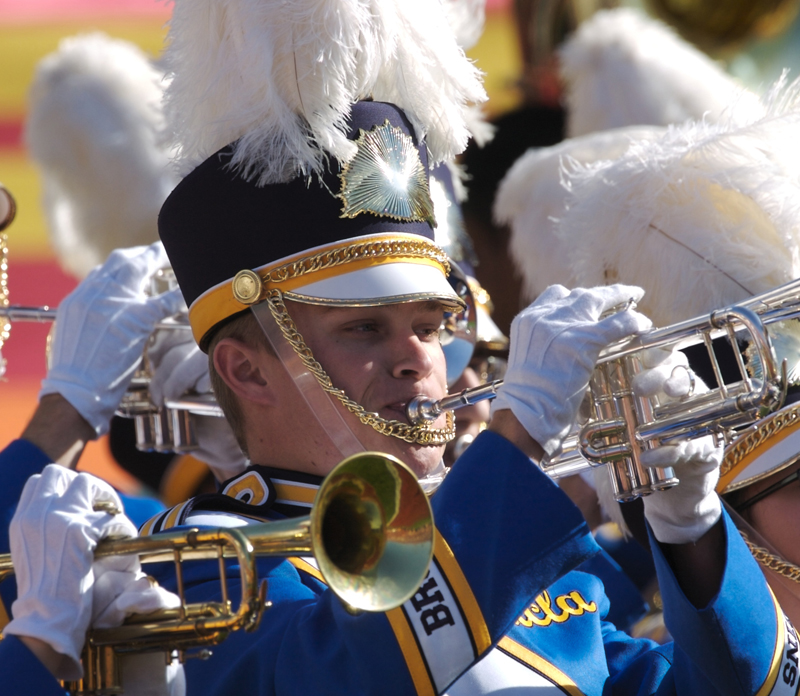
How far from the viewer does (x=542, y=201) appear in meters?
4.69

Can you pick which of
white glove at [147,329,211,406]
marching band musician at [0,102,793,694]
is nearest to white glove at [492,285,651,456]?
marching band musician at [0,102,793,694]

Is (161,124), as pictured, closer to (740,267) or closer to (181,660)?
(740,267)

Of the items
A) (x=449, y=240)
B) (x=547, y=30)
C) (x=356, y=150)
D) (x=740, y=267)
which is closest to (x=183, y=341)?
(x=449, y=240)

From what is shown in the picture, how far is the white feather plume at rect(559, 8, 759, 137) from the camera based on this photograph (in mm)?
5520

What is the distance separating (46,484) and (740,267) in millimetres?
1862

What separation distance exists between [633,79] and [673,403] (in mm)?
3515

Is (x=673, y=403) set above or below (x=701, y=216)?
below

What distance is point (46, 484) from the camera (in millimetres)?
2232

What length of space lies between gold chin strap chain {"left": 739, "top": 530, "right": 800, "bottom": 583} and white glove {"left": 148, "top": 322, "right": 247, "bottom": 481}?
59.8 inches

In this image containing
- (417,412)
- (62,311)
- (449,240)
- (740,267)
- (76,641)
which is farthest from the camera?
(449,240)

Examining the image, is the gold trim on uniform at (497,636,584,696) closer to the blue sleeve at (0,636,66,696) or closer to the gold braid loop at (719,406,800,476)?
the gold braid loop at (719,406,800,476)

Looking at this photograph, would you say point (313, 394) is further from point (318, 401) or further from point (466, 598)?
point (466, 598)

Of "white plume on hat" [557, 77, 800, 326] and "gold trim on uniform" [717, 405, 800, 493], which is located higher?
"white plume on hat" [557, 77, 800, 326]

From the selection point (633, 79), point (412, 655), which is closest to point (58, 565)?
point (412, 655)
